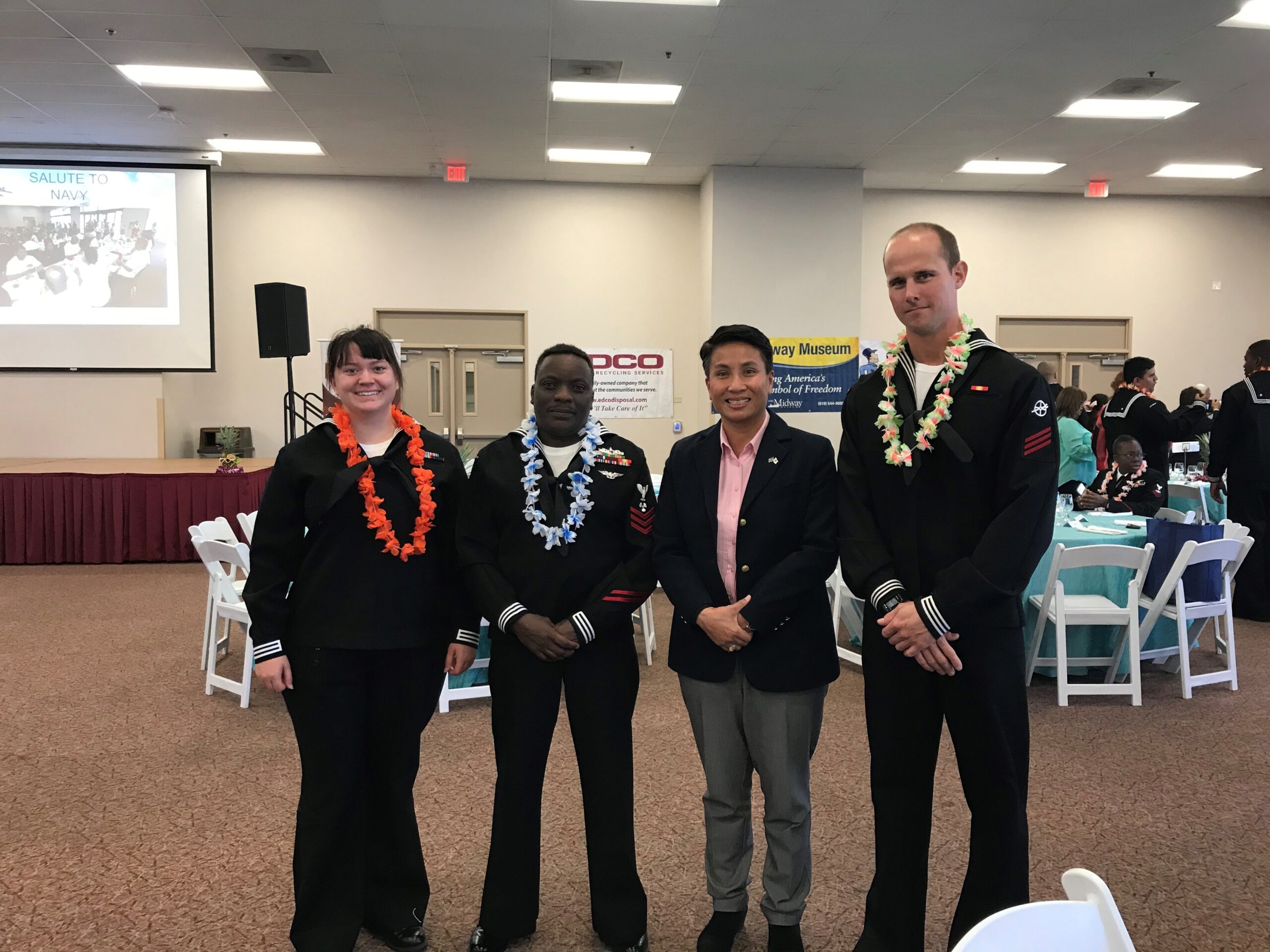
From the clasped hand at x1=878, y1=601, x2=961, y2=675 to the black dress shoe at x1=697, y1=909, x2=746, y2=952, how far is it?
0.86m

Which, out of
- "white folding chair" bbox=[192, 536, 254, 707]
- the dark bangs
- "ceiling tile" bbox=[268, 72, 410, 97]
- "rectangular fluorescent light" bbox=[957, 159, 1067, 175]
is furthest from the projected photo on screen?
"rectangular fluorescent light" bbox=[957, 159, 1067, 175]

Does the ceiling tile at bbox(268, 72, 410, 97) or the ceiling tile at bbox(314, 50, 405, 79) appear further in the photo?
the ceiling tile at bbox(268, 72, 410, 97)

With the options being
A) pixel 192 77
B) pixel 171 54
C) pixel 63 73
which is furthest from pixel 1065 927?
pixel 63 73

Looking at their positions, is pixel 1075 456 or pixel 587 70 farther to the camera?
pixel 587 70

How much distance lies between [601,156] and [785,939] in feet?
25.1

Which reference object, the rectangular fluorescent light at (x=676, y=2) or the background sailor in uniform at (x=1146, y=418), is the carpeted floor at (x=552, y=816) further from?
the rectangular fluorescent light at (x=676, y=2)

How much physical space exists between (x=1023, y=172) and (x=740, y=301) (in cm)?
322

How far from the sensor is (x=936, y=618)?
1.83m

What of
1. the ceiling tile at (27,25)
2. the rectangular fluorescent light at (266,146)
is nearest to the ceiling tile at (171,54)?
the ceiling tile at (27,25)

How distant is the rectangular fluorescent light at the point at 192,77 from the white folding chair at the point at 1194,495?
7478 mm

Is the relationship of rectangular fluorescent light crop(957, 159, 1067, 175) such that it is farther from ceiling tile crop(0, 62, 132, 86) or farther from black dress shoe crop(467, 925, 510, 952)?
black dress shoe crop(467, 925, 510, 952)

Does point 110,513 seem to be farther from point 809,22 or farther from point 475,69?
point 809,22

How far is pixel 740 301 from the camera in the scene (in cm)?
895

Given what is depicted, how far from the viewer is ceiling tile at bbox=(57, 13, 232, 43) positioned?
542cm
